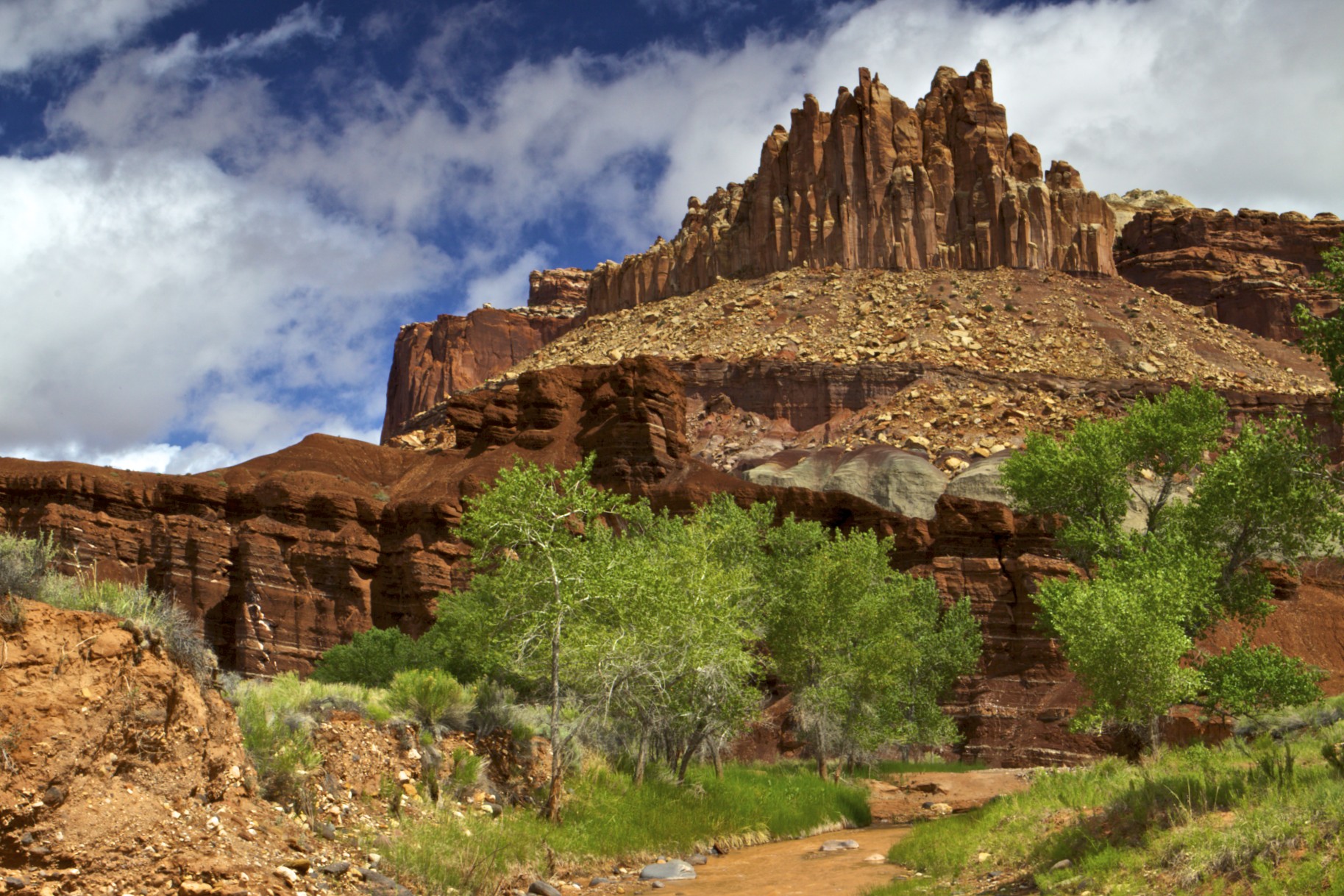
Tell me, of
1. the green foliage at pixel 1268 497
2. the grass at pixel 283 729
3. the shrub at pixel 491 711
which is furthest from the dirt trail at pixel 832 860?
the green foliage at pixel 1268 497

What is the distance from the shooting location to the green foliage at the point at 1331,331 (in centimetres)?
1873

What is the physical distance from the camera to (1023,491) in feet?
116

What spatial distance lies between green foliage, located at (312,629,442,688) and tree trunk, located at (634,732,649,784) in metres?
13.0

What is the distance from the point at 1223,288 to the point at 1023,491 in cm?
11961

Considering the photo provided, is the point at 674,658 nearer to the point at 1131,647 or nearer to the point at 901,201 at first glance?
the point at 1131,647

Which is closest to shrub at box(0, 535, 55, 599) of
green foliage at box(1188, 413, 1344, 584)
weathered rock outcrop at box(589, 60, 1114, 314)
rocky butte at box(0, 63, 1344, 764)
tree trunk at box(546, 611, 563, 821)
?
tree trunk at box(546, 611, 563, 821)

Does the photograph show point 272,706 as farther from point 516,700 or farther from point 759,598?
point 759,598

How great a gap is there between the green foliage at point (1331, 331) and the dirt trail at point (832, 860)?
1215 cm

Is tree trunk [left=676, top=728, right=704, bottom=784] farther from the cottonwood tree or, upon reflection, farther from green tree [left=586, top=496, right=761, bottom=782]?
the cottonwood tree

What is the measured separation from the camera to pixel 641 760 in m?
21.3

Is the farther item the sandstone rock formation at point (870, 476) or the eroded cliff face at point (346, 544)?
the sandstone rock formation at point (870, 476)

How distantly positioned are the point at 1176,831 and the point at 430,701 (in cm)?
1192

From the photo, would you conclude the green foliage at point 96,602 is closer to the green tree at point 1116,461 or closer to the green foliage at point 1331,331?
the green foliage at point 1331,331

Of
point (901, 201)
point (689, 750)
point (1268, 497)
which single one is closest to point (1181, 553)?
point (1268, 497)
